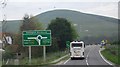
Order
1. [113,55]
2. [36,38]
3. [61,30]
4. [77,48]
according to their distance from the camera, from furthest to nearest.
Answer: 1. [61,30]
2. [113,55]
3. [77,48]
4. [36,38]

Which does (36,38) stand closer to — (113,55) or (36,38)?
(36,38)

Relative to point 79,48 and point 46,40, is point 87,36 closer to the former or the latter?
point 79,48

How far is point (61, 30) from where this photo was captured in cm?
9881

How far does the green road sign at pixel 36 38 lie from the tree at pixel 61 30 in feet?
163

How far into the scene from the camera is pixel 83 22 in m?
153

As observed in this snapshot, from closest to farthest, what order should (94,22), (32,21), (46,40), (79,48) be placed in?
(46,40) < (79,48) < (32,21) < (94,22)

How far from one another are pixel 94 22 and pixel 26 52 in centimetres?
7889

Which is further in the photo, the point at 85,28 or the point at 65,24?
the point at 85,28

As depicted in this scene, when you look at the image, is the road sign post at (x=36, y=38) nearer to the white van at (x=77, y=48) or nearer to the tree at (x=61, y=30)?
the white van at (x=77, y=48)

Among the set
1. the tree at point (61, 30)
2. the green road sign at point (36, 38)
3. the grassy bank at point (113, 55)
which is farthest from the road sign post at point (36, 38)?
the tree at point (61, 30)

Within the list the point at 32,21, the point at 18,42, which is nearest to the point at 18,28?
the point at 32,21

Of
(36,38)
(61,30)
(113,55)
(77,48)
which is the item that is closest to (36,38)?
(36,38)

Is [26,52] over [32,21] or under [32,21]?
under

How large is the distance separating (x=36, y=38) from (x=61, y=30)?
180ft
